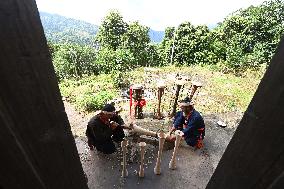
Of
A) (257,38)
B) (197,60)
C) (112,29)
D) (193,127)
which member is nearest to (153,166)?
(193,127)

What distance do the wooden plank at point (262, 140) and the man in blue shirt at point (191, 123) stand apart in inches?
180

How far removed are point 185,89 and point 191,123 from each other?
597 centimetres

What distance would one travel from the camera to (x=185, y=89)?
37.5ft

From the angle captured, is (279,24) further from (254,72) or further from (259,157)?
(259,157)

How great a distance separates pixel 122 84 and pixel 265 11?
1073cm

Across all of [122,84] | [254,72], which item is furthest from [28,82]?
[254,72]

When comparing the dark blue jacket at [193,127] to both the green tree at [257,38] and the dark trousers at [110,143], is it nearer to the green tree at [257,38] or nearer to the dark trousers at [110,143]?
the dark trousers at [110,143]

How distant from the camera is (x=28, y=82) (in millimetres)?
795

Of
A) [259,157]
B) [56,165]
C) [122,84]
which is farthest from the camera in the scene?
[122,84]

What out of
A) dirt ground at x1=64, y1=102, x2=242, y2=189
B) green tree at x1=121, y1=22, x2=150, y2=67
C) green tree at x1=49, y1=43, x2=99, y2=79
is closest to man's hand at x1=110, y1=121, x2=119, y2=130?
dirt ground at x1=64, y1=102, x2=242, y2=189

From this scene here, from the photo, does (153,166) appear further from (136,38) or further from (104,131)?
(136,38)

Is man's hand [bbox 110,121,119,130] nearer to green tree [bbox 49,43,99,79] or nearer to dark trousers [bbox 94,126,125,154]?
dark trousers [bbox 94,126,125,154]

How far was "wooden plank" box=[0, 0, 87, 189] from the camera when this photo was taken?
0.72 meters

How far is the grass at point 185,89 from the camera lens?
9688 mm
